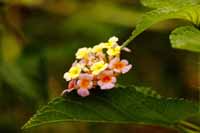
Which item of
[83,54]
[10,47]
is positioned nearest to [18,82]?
[10,47]

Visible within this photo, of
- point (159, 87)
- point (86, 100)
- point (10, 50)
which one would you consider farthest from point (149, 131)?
point (86, 100)

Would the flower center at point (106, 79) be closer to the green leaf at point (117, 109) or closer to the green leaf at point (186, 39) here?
the green leaf at point (117, 109)

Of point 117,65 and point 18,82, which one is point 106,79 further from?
point 18,82

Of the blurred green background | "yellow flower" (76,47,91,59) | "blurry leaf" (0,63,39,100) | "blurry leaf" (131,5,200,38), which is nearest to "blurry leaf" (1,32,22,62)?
the blurred green background

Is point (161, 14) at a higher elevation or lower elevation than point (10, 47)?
higher

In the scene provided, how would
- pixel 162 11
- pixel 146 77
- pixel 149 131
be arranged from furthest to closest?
pixel 146 77, pixel 149 131, pixel 162 11

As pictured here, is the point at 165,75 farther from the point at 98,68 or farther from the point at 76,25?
the point at 98,68
